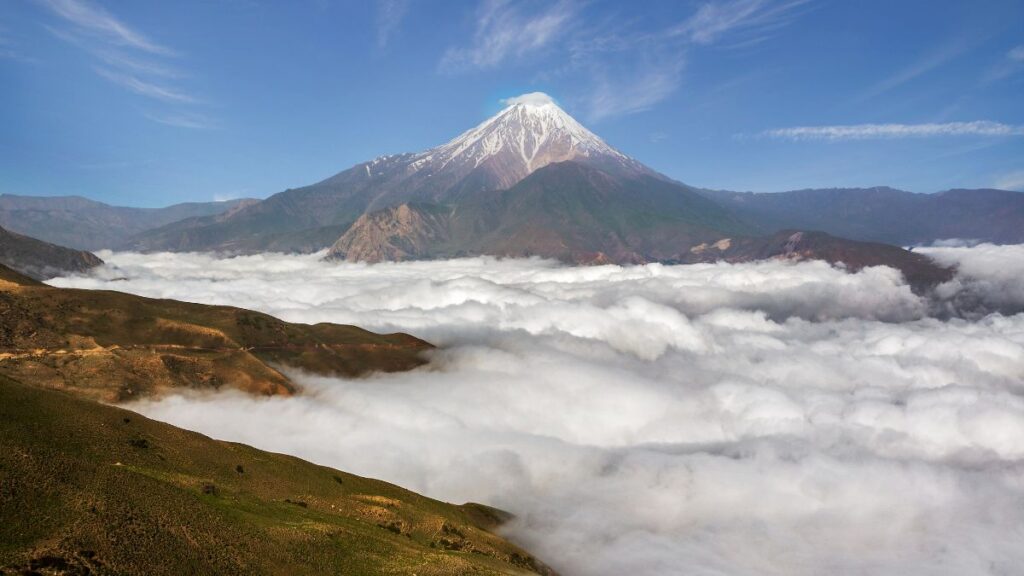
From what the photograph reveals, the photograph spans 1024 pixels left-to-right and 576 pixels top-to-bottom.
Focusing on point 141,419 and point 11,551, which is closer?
point 11,551

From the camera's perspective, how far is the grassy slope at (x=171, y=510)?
170 ft

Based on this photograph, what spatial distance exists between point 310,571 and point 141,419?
5948 centimetres

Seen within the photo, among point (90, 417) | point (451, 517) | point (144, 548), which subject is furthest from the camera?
point (451, 517)

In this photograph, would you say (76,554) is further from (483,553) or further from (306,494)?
(483,553)

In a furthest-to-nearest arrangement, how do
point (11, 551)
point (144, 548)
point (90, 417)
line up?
point (90, 417) → point (144, 548) → point (11, 551)

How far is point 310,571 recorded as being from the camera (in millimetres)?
66750

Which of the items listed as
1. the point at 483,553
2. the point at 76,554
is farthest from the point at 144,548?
the point at 483,553

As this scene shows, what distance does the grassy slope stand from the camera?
51.8 metres

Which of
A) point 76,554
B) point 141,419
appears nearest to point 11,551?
point 76,554

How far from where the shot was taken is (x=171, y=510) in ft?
205

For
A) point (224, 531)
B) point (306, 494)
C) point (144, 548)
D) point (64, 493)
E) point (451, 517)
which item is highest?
point (64, 493)

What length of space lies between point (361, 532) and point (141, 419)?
167 feet

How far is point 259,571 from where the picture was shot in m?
61.7

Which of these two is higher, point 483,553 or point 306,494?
point 306,494
